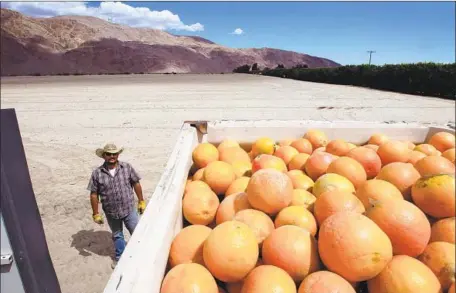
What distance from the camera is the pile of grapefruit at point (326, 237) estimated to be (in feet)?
4.14

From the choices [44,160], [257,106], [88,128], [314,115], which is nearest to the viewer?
[44,160]

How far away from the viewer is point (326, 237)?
4.37ft

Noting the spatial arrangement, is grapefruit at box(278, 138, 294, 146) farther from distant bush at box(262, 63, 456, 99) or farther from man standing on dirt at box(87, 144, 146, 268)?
distant bush at box(262, 63, 456, 99)

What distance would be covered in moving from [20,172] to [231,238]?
0.92m

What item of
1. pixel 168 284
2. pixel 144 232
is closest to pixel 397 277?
pixel 168 284

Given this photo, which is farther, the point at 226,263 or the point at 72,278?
the point at 72,278

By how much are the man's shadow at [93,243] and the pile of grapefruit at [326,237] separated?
7.54ft

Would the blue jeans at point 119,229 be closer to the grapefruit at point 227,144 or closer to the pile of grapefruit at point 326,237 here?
the grapefruit at point 227,144

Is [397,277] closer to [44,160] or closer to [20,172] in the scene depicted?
[20,172]

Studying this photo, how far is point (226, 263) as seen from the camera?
1.38 meters

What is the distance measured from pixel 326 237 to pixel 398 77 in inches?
1075

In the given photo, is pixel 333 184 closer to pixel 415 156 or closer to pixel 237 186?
pixel 237 186

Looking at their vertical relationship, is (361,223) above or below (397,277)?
above

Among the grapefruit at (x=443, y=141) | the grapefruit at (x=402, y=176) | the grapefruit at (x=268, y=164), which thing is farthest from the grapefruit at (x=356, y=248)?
the grapefruit at (x=443, y=141)
